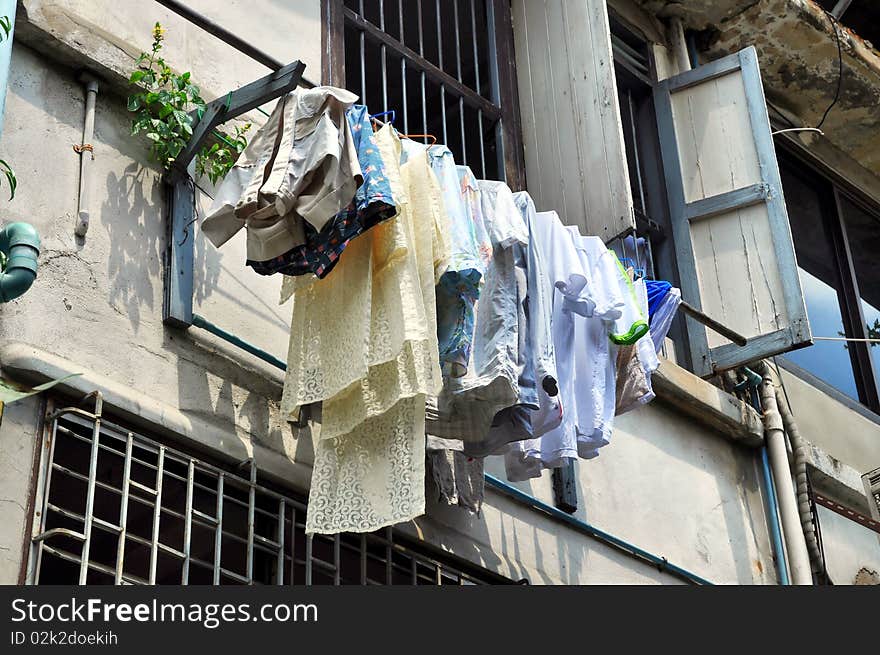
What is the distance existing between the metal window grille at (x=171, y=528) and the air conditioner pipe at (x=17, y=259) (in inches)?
18.9

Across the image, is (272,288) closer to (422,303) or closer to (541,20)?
(422,303)

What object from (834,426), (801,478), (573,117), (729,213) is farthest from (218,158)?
(834,426)

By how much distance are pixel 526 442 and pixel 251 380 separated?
102cm

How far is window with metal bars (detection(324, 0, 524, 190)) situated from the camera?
704 cm

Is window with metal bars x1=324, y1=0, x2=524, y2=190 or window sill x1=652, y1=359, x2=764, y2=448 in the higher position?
window with metal bars x1=324, y1=0, x2=524, y2=190

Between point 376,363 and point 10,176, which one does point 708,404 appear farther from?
point 10,176

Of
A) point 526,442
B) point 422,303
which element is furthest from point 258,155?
point 526,442

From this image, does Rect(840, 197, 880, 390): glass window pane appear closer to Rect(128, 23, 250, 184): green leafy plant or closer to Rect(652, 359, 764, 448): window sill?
Rect(652, 359, 764, 448): window sill

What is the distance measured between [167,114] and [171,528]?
1.45 metres

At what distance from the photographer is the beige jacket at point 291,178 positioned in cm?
473

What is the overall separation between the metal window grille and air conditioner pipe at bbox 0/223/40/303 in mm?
480

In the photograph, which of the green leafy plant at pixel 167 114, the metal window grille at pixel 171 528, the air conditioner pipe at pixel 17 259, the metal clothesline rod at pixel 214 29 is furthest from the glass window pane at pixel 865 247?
the air conditioner pipe at pixel 17 259

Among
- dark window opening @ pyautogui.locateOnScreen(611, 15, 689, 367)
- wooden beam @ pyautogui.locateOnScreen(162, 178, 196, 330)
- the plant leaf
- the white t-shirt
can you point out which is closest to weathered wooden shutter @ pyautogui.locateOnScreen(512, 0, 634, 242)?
dark window opening @ pyautogui.locateOnScreen(611, 15, 689, 367)

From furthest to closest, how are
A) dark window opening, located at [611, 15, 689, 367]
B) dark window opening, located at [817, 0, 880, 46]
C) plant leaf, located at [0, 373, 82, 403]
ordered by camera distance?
1. dark window opening, located at [817, 0, 880, 46]
2. dark window opening, located at [611, 15, 689, 367]
3. plant leaf, located at [0, 373, 82, 403]
